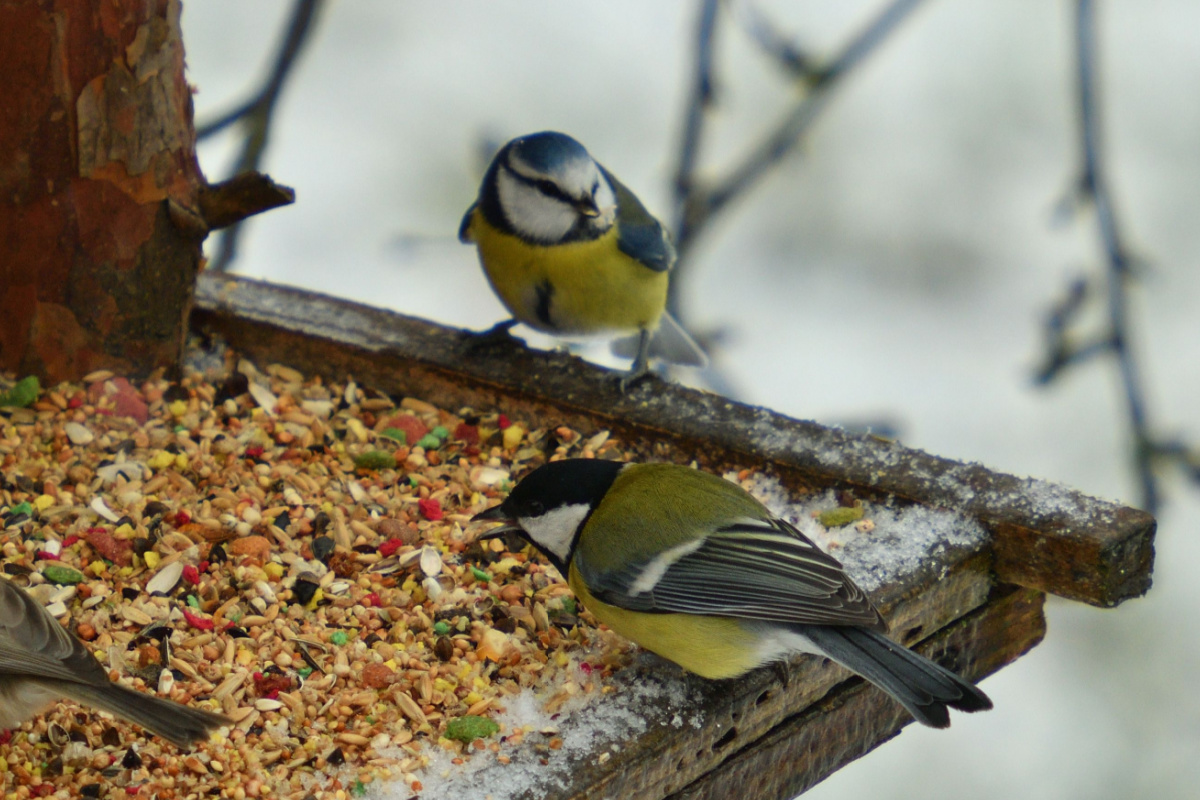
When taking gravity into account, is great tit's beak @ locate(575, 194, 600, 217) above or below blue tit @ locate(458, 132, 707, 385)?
above

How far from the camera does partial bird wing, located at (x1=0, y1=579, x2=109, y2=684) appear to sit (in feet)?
5.40

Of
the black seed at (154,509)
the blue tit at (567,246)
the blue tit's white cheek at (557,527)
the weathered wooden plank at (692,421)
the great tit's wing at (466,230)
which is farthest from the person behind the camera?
the great tit's wing at (466,230)

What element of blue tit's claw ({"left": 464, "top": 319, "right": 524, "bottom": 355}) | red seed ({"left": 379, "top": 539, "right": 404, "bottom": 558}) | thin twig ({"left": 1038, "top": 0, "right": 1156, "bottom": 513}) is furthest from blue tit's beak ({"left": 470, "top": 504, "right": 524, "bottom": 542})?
thin twig ({"left": 1038, "top": 0, "right": 1156, "bottom": 513})

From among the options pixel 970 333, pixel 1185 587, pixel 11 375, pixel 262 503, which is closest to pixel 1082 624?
pixel 1185 587

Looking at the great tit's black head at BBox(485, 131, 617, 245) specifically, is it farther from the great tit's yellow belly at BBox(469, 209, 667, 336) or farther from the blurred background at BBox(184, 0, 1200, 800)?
the blurred background at BBox(184, 0, 1200, 800)

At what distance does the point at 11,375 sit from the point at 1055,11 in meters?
3.98

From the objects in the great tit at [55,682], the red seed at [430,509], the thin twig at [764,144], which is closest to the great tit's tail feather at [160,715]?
the great tit at [55,682]

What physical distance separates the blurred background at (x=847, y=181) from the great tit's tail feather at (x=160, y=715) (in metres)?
2.65

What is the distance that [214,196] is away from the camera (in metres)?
2.52

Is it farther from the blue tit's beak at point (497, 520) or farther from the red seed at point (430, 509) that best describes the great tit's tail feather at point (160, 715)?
the red seed at point (430, 509)

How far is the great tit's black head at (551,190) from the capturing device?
108 inches

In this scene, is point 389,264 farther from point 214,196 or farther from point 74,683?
point 74,683

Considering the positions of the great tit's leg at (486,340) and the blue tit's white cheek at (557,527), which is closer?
the blue tit's white cheek at (557,527)

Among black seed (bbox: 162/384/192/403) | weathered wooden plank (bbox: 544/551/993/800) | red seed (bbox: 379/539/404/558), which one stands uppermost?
weathered wooden plank (bbox: 544/551/993/800)
